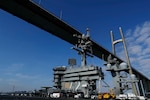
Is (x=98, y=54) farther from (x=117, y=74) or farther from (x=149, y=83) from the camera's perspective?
(x=149, y=83)

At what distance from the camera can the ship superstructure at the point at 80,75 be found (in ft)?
177

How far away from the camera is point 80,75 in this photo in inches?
2251

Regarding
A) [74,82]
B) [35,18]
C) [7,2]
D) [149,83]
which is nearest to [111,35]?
[74,82]

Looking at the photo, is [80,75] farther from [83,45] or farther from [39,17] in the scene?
[39,17]

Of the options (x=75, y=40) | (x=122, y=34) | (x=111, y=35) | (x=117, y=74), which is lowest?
(x=117, y=74)

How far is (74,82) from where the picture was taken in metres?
59.4

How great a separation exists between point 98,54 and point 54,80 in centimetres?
2401

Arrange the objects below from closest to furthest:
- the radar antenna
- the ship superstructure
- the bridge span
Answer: the bridge span < the ship superstructure < the radar antenna

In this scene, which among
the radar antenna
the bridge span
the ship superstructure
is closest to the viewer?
the bridge span

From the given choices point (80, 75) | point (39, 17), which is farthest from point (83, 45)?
point (39, 17)

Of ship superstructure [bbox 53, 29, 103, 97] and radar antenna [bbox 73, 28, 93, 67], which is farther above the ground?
radar antenna [bbox 73, 28, 93, 67]

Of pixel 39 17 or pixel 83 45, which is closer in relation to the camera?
pixel 39 17

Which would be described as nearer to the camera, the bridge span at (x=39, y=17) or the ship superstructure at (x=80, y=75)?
Result: the bridge span at (x=39, y=17)

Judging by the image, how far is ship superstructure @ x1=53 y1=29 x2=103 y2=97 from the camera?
5388cm
